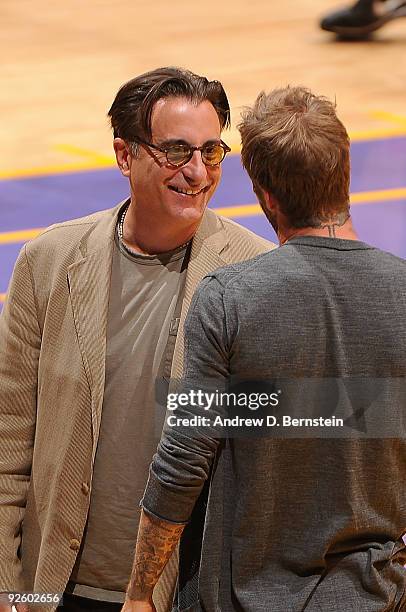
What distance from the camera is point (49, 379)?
283cm

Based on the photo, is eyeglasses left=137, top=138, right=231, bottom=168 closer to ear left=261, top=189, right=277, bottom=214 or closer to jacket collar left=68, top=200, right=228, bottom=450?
jacket collar left=68, top=200, right=228, bottom=450

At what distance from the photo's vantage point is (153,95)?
2.84 metres

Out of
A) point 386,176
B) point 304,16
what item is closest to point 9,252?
point 386,176

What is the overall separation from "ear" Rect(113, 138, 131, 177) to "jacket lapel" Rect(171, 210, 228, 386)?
0.24 meters

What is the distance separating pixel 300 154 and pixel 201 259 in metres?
0.68

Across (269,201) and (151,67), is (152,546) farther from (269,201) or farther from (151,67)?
(151,67)

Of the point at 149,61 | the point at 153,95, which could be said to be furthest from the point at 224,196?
the point at 153,95

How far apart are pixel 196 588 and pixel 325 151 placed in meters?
0.88

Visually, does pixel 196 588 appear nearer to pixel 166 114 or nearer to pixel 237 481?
pixel 237 481

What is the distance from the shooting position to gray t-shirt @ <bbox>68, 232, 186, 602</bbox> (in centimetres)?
275

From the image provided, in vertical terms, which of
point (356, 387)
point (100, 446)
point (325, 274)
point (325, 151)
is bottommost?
point (100, 446)

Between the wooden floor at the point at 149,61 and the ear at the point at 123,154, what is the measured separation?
15.7 ft

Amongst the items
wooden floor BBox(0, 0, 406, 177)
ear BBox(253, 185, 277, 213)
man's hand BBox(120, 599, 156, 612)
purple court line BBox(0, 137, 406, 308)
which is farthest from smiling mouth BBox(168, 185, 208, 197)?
wooden floor BBox(0, 0, 406, 177)

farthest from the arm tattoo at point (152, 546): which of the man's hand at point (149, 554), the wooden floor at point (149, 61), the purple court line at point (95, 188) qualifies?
the wooden floor at point (149, 61)
